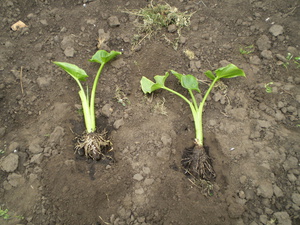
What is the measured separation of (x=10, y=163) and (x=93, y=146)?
0.57 m

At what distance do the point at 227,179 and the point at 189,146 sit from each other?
36cm

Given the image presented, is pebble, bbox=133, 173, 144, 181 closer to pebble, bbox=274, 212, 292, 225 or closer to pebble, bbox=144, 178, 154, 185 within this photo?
pebble, bbox=144, 178, 154, 185

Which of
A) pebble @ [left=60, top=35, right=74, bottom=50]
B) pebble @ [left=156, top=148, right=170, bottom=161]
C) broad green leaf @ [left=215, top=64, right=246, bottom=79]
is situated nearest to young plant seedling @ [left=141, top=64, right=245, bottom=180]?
broad green leaf @ [left=215, top=64, right=246, bottom=79]

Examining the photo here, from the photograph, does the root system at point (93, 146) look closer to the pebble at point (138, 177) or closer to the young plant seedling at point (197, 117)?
the pebble at point (138, 177)

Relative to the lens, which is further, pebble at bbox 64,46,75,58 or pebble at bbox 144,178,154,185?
pebble at bbox 64,46,75,58

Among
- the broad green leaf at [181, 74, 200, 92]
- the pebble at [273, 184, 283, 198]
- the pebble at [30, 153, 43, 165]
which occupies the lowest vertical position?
the pebble at [30, 153, 43, 165]

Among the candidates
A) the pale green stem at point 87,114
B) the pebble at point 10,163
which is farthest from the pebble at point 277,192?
the pebble at point 10,163

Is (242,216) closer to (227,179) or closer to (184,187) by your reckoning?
(227,179)

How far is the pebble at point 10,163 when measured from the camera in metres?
1.67

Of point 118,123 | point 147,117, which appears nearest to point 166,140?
point 147,117

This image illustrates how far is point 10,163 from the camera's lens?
168 centimetres

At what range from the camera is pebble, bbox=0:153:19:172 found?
5.47ft

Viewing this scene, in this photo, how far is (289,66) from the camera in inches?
81.7

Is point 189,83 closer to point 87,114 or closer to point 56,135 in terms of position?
point 87,114
